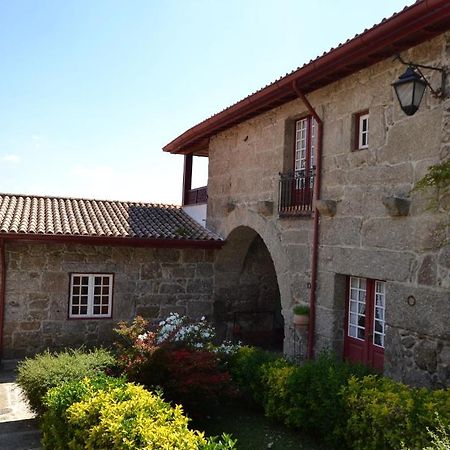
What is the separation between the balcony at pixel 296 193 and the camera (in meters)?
8.41

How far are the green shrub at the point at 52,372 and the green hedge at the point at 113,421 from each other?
62 cm

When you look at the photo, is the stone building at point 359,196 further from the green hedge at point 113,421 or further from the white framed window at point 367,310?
the green hedge at point 113,421

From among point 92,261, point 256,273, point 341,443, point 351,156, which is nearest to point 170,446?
point 341,443

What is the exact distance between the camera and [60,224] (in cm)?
1082

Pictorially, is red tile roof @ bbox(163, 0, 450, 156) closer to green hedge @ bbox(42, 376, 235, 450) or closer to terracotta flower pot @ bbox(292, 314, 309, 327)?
terracotta flower pot @ bbox(292, 314, 309, 327)

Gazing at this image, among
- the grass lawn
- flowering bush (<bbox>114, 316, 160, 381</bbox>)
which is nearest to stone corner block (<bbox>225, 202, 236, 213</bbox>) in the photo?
flowering bush (<bbox>114, 316, 160, 381</bbox>)

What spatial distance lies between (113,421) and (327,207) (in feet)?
14.9

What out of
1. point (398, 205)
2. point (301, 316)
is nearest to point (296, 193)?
point (301, 316)

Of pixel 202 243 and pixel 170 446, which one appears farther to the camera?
pixel 202 243

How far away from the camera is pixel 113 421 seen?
178 inches

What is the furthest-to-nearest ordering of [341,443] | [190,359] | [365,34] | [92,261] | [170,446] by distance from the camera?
[92,261] → [190,359] → [365,34] → [341,443] → [170,446]

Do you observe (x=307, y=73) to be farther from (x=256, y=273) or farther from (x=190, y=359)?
(x=256, y=273)

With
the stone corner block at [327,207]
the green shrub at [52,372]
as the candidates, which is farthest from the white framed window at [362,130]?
the green shrub at [52,372]

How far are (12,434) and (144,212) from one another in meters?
7.41
